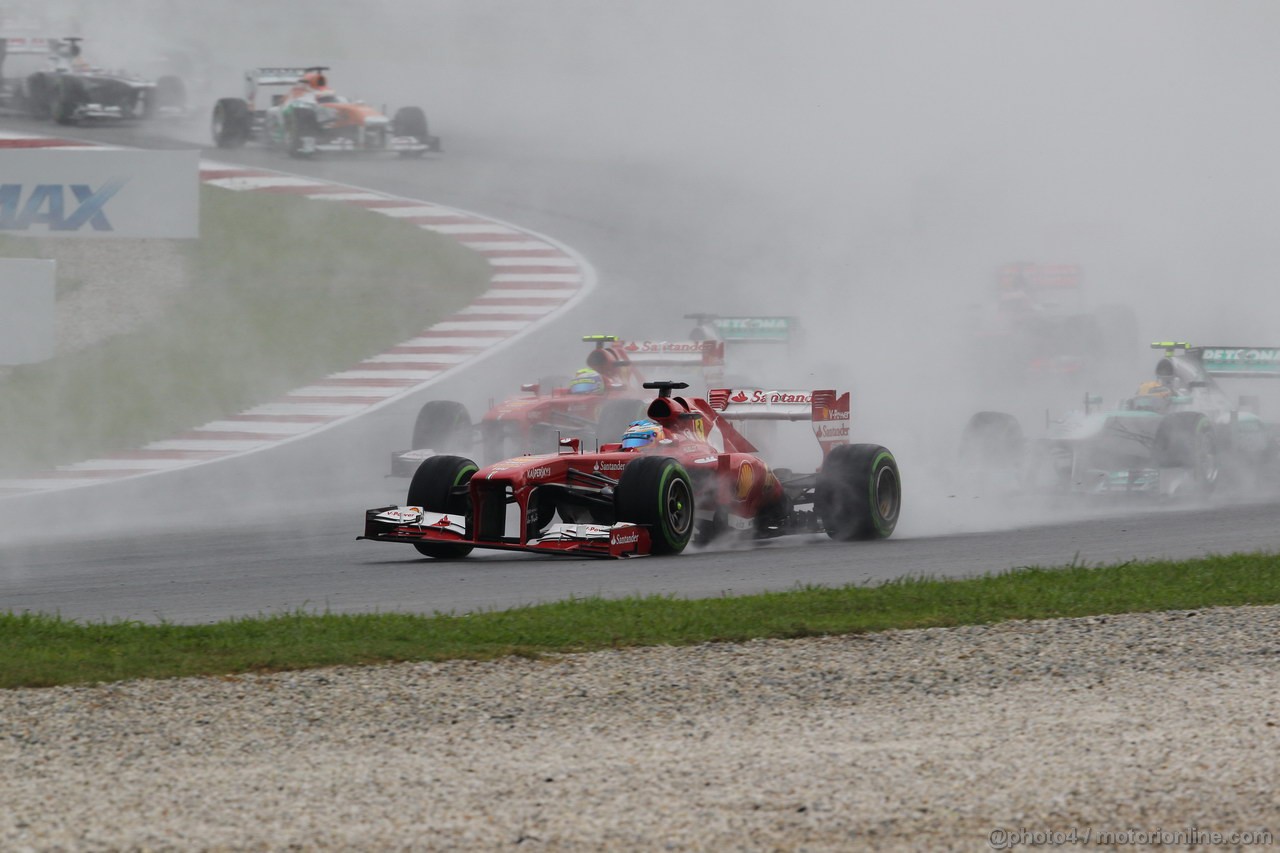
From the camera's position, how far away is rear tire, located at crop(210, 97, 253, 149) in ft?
114

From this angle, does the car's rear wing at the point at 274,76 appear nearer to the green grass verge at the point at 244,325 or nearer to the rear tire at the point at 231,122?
the rear tire at the point at 231,122

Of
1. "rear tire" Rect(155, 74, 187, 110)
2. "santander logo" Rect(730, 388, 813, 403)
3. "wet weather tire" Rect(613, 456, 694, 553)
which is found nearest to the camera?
"wet weather tire" Rect(613, 456, 694, 553)

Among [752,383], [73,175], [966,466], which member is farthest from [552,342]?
[966,466]

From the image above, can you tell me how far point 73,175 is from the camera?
22.9 metres

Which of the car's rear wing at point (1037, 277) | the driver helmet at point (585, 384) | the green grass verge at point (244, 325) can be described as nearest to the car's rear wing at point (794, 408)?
the driver helmet at point (585, 384)

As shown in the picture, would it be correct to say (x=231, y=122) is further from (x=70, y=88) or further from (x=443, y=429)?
(x=443, y=429)

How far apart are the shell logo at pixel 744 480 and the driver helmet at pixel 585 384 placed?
5.78 meters

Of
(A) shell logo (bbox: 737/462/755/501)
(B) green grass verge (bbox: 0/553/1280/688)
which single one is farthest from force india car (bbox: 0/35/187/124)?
(B) green grass verge (bbox: 0/553/1280/688)

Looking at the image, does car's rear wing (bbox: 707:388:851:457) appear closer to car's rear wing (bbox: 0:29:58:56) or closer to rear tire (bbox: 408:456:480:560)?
rear tire (bbox: 408:456:480:560)

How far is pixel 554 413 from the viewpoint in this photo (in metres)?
20.0

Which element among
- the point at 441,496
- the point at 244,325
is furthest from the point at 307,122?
the point at 441,496

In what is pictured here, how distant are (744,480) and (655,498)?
165cm

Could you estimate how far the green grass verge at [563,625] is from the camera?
8523mm

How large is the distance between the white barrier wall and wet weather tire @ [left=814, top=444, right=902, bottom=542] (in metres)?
9.79
